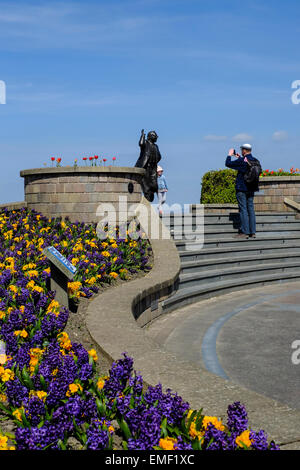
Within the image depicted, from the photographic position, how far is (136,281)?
8000mm

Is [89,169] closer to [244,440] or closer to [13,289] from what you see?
[13,289]

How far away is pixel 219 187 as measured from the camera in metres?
20.1

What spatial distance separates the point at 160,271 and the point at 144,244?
159 cm

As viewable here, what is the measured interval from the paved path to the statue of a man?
13.6ft

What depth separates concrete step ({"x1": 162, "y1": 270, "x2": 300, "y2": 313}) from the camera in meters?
9.14

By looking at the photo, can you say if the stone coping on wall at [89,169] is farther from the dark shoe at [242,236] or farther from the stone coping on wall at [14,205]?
the dark shoe at [242,236]

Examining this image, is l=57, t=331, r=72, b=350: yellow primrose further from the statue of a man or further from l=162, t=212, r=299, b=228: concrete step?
the statue of a man

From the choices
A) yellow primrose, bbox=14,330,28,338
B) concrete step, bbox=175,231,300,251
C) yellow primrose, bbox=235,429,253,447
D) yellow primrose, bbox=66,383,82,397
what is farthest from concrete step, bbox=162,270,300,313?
yellow primrose, bbox=235,429,253,447

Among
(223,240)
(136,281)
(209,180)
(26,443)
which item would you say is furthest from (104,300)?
(209,180)

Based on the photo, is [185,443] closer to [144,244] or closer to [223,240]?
[144,244]

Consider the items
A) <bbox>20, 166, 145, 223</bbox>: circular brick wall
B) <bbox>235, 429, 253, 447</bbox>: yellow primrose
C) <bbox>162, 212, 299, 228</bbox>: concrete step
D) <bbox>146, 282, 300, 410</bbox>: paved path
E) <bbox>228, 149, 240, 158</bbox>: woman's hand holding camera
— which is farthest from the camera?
<bbox>162, 212, 299, 228</bbox>: concrete step

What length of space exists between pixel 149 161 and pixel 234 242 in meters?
3.00

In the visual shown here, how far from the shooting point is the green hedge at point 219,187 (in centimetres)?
1980

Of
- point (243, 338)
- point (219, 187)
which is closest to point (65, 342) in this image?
point (243, 338)
